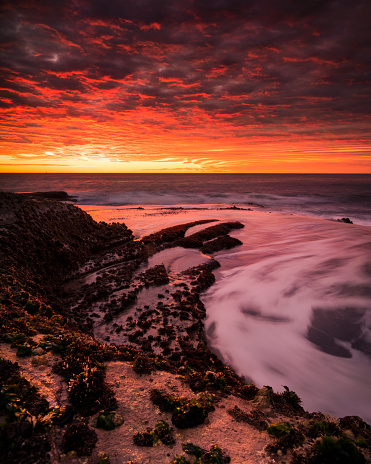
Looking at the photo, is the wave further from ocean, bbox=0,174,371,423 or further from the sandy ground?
the sandy ground

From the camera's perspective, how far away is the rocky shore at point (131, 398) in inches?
157

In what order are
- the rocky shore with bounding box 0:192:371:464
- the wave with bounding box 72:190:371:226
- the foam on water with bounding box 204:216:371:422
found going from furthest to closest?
1. the wave with bounding box 72:190:371:226
2. the foam on water with bounding box 204:216:371:422
3. the rocky shore with bounding box 0:192:371:464

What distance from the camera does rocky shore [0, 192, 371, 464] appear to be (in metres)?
3.98

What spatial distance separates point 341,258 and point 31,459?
2146cm

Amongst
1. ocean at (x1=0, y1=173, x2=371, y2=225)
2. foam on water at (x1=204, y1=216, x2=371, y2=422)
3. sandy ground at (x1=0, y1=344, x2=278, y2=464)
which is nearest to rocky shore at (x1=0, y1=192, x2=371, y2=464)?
sandy ground at (x1=0, y1=344, x2=278, y2=464)

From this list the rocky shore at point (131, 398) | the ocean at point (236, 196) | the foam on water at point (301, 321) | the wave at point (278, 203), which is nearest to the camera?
the rocky shore at point (131, 398)

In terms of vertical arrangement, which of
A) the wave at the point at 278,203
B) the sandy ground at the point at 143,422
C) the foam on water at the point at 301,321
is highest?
the wave at the point at 278,203

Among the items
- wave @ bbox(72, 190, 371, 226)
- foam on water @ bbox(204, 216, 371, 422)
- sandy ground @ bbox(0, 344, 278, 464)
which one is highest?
wave @ bbox(72, 190, 371, 226)

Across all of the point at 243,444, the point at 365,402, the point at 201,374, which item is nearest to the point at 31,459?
the point at 243,444

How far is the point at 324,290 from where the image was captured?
14422mm

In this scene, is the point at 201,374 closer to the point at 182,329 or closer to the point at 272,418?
the point at 272,418

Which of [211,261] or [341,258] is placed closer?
[211,261]

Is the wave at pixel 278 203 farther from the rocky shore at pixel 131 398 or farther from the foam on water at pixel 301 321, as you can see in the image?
the rocky shore at pixel 131 398

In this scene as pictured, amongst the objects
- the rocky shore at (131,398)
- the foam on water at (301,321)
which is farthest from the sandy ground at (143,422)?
the foam on water at (301,321)
